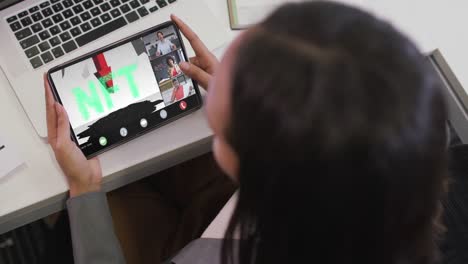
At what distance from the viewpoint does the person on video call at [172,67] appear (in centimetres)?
67

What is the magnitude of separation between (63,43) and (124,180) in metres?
0.23

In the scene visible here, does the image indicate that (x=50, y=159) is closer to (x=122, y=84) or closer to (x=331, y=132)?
(x=122, y=84)

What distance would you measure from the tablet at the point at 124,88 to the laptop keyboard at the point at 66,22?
0.08 metres

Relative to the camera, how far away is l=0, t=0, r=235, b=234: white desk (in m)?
0.63

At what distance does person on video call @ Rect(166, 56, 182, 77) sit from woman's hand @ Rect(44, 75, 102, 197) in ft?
0.52

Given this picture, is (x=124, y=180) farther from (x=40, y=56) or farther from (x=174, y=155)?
(x=40, y=56)

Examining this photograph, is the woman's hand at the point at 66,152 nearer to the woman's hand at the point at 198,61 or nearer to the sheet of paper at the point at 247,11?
the woman's hand at the point at 198,61

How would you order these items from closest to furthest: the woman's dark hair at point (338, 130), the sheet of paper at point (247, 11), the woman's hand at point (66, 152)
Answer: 1. the woman's dark hair at point (338, 130)
2. the woman's hand at point (66, 152)
3. the sheet of paper at point (247, 11)

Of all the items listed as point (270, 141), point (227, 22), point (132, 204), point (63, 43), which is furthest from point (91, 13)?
point (270, 141)

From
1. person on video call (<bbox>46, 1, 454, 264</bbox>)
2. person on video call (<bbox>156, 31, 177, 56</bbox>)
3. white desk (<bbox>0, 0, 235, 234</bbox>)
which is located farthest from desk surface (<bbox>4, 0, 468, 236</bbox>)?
person on video call (<bbox>46, 1, 454, 264</bbox>)

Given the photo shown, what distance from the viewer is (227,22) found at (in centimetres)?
75

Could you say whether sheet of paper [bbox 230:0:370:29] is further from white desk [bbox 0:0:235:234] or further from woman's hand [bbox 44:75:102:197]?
woman's hand [bbox 44:75:102:197]

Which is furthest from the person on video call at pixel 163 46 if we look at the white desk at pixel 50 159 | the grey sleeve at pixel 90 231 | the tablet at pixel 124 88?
the grey sleeve at pixel 90 231

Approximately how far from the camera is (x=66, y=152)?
0.62 meters
